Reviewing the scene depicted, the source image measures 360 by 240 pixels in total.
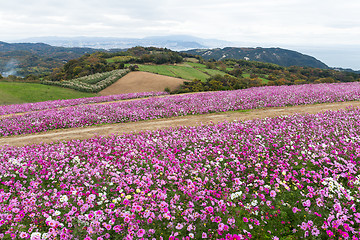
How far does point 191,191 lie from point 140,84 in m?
48.2

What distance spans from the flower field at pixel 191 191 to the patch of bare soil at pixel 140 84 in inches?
1534

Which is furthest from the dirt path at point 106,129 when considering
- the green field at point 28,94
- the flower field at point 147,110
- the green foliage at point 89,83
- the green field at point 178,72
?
the green field at point 178,72

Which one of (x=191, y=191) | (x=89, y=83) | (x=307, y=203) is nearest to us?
(x=307, y=203)

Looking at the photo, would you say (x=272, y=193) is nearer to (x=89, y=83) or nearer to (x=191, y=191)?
(x=191, y=191)

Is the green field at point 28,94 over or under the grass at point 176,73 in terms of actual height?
under

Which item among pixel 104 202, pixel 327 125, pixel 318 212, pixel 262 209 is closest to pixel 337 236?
pixel 318 212

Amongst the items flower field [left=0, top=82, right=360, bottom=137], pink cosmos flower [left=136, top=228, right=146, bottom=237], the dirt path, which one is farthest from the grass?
pink cosmos flower [left=136, top=228, right=146, bottom=237]

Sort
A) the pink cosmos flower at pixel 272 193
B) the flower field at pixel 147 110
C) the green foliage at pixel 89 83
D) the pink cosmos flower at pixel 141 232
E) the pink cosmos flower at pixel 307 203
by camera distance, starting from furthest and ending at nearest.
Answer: the green foliage at pixel 89 83 → the flower field at pixel 147 110 → the pink cosmos flower at pixel 272 193 → the pink cosmos flower at pixel 307 203 → the pink cosmos flower at pixel 141 232

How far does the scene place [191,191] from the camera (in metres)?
5.41

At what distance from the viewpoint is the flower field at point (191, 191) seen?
173 inches

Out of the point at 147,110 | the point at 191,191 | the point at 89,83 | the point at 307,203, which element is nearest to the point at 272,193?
the point at 307,203

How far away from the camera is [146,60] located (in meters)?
93.6

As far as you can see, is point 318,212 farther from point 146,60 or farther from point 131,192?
point 146,60

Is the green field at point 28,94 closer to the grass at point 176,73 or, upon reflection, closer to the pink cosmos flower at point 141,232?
the grass at point 176,73
